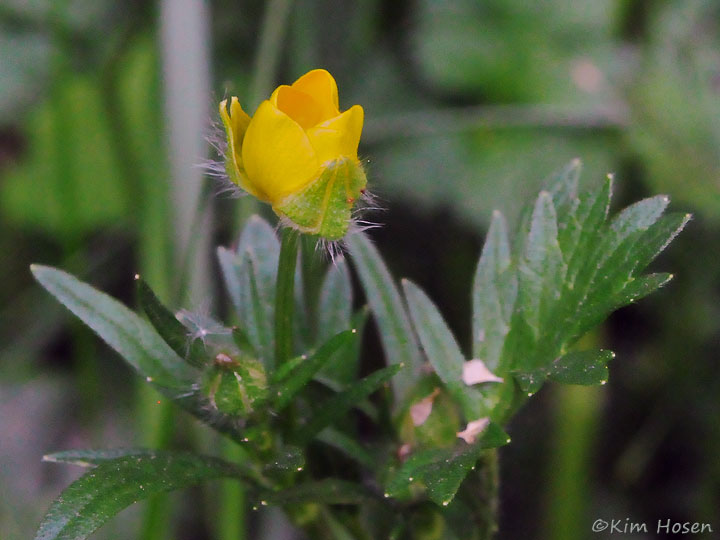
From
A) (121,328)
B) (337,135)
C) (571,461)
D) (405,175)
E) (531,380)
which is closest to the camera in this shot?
(337,135)

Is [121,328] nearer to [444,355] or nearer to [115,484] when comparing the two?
[115,484]

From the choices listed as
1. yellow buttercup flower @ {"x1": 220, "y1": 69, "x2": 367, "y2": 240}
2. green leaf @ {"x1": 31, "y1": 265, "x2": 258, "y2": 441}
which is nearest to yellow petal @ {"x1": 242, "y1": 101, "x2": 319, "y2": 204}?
yellow buttercup flower @ {"x1": 220, "y1": 69, "x2": 367, "y2": 240}

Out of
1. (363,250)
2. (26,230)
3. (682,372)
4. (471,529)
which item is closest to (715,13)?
(682,372)

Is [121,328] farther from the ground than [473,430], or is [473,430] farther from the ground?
[121,328]

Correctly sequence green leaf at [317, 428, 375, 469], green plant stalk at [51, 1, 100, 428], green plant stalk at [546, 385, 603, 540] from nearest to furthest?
green leaf at [317, 428, 375, 469] < green plant stalk at [546, 385, 603, 540] < green plant stalk at [51, 1, 100, 428]

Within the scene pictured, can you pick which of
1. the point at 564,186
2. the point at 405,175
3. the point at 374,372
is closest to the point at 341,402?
the point at 374,372

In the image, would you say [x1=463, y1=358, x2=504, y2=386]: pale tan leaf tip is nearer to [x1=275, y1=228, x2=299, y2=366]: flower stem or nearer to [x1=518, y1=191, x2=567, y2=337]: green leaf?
[x1=518, y1=191, x2=567, y2=337]: green leaf
